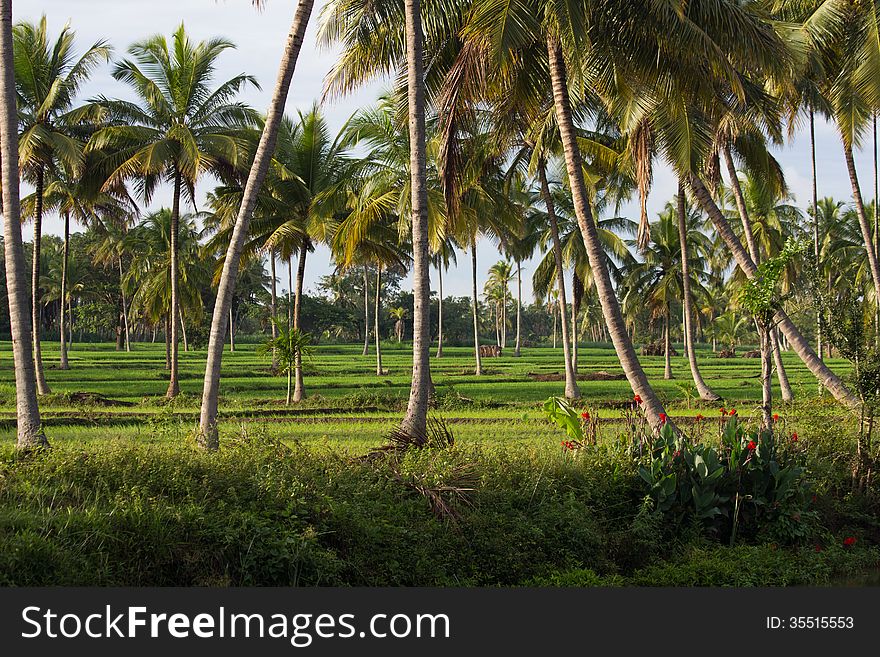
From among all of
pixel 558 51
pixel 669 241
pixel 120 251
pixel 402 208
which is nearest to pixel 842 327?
pixel 558 51

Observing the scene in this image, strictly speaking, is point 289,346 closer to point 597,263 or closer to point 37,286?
point 37,286

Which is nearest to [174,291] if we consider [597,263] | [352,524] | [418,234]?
[418,234]

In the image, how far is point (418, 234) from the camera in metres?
9.97

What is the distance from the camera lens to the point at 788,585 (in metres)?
7.98

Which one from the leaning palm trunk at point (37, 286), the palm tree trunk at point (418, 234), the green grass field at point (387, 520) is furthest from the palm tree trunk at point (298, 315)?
the palm tree trunk at point (418, 234)

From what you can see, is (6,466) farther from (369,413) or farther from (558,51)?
(369,413)

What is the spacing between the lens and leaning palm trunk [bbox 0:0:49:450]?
8797 mm

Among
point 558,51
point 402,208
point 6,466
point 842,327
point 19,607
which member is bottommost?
point 19,607

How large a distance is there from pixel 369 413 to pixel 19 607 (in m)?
13.1

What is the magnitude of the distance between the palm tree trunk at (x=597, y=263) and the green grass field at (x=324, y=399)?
2.59 meters

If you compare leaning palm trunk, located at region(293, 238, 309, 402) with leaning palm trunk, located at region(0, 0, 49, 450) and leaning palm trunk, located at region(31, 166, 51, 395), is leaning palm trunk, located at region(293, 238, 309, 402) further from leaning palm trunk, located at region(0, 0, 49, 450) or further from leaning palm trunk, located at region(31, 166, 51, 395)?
leaning palm trunk, located at region(0, 0, 49, 450)

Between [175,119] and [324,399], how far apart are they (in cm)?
844

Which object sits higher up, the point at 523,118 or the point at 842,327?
the point at 523,118

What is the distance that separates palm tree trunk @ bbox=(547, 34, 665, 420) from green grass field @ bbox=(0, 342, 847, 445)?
259 cm
